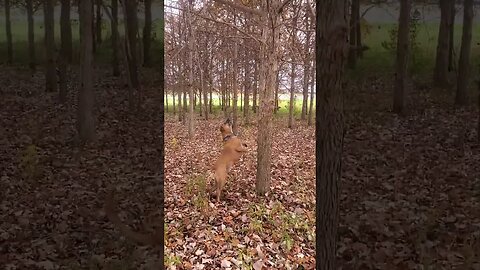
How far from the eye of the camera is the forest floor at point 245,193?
12.7 ft

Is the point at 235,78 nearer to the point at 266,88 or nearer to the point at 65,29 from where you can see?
the point at 266,88

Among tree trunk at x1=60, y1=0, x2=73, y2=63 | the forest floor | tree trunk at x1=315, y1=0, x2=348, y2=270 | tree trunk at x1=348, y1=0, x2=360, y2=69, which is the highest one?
tree trunk at x1=60, y1=0, x2=73, y2=63

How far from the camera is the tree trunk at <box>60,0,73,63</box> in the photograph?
7809mm

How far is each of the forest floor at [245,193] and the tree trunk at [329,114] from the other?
1479 millimetres

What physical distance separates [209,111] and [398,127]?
5227 mm

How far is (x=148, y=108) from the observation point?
28.7 feet

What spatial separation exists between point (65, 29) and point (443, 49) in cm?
663

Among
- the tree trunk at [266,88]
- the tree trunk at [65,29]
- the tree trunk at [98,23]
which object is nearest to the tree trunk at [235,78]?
the tree trunk at [266,88]

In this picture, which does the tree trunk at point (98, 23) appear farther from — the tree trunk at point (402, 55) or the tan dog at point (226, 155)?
the tree trunk at point (402, 55)

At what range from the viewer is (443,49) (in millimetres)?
7711

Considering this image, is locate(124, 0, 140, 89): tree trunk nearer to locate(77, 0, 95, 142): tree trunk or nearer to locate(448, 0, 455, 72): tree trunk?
locate(77, 0, 95, 142): tree trunk

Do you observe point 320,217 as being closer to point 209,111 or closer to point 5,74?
point 209,111

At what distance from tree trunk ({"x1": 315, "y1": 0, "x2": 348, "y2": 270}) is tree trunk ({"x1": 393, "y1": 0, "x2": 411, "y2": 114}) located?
196 inches

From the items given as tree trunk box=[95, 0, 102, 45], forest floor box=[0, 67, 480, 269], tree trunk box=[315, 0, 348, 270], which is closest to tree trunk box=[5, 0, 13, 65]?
forest floor box=[0, 67, 480, 269]
